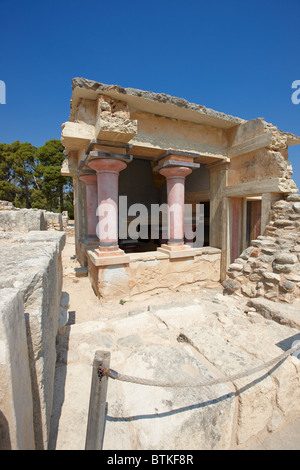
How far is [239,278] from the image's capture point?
440 cm

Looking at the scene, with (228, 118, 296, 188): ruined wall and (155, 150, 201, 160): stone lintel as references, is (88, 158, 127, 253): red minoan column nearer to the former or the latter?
(155, 150, 201, 160): stone lintel

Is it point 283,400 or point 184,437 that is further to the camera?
point 283,400

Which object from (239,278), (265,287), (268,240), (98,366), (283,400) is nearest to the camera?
(98,366)

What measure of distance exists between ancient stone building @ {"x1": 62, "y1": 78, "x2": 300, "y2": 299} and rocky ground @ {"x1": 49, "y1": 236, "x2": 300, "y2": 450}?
2218 millimetres

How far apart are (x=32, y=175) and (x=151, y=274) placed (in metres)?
21.0

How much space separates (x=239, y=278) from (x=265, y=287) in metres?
0.55

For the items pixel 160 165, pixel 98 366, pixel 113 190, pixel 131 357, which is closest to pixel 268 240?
pixel 160 165

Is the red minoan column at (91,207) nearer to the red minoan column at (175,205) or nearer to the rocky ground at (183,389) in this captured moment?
the red minoan column at (175,205)

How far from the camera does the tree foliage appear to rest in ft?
67.8

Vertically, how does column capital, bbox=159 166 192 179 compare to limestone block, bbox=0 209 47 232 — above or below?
above

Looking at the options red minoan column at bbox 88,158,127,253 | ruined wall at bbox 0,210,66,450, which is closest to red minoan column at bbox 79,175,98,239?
red minoan column at bbox 88,158,127,253

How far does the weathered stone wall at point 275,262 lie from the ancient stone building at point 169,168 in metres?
0.35

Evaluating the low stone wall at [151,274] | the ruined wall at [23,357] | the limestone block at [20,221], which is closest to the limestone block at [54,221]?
the low stone wall at [151,274]

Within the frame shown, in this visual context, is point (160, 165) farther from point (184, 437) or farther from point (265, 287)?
point (184, 437)
